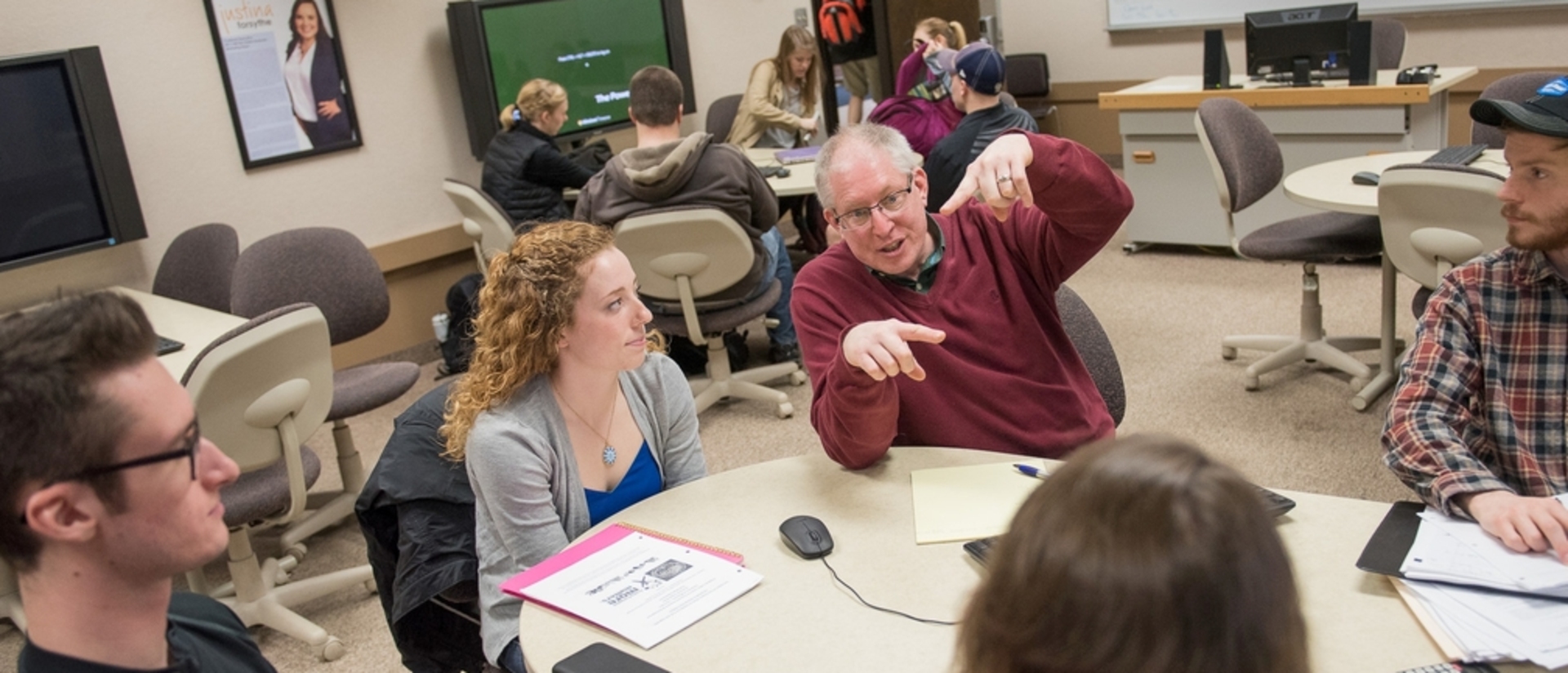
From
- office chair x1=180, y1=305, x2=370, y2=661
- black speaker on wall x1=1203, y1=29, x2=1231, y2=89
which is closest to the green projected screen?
black speaker on wall x1=1203, y1=29, x2=1231, y2=89

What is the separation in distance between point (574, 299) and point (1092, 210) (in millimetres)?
909

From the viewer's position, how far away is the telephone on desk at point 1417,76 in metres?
4.63

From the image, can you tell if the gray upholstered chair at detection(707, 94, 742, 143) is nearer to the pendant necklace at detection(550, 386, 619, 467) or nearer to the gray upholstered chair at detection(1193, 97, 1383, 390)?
the gray upholstered chair at detection(1193, 97, 1383, 390)

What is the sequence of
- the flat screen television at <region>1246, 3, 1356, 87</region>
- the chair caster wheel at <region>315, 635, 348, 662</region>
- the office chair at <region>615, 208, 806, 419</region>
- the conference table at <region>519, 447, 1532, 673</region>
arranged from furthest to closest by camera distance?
the flat screen television at <region>1246, 3, 1356, 87</region> < the office chair at <region>615, 208, 806, 419</region> < the chair caster wheel at <region>315, 635, 348, 662</region> < the conference table at <region>519, 447, 1532, 673</region>

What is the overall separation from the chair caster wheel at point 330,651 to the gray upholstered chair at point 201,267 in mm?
1481

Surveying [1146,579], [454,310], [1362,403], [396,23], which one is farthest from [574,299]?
[396,23]

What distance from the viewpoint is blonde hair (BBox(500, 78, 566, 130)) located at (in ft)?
16.1

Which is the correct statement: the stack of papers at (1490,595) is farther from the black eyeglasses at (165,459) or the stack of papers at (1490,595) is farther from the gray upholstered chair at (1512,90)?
the gray upholstered chair at (1512,90)

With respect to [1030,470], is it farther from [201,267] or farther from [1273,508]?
[201,267]

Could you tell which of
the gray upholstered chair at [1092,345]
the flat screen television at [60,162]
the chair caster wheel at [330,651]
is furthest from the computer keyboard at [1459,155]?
the flat screen television at [60,162]

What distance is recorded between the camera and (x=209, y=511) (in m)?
1.20

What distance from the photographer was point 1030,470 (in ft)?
6.10

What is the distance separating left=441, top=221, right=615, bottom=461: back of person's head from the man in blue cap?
215cm

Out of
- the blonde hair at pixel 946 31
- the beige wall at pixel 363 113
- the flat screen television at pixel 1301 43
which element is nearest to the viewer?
the beige wall at pixel 363 113
